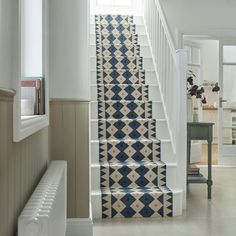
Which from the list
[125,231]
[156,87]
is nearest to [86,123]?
[125,231]

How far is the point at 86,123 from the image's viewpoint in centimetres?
296

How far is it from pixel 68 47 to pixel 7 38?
1.59 m

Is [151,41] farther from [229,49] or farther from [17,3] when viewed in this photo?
[17,3]

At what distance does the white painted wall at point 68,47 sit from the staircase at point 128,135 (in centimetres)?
102

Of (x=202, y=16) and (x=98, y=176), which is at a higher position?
(x=202, y=16)

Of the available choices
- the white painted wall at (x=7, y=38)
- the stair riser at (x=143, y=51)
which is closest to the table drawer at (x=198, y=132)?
the stair riser at (x=143, y=51)

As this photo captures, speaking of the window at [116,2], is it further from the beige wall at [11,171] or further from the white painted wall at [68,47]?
the beige wall at [11,171]

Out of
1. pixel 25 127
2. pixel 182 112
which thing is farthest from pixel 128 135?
pixel 25 127

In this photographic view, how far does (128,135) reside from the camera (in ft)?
13.6

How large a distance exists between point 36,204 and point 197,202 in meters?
2.71

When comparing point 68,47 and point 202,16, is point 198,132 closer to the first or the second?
point 68,47

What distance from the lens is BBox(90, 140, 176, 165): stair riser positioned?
386 cm

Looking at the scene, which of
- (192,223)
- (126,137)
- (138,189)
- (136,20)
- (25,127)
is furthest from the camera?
(136,20)

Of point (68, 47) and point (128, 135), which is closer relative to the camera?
point (68, 47)
